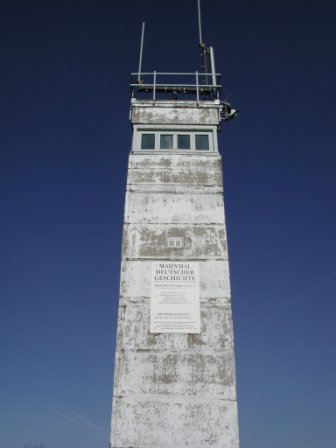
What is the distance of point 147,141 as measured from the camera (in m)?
19.9

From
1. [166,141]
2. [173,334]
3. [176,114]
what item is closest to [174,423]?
[173,334]

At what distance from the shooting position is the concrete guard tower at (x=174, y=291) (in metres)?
14.6

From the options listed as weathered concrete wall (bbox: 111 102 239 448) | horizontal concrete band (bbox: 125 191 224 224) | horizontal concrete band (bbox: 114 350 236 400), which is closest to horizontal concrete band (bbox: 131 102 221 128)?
weathered concrete wall (bbox: 111 102 239 448)

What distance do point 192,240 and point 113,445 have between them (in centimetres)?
746

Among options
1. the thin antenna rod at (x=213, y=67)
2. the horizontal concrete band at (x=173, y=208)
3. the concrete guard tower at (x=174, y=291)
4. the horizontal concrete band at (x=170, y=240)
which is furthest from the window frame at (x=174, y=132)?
the horizontal concrete band at (x=170, y=240)

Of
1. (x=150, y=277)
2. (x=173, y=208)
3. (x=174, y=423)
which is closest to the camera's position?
(x=174, y=423)

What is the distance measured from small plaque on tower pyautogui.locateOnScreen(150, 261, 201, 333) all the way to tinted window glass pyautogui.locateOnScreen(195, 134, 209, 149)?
219 inches

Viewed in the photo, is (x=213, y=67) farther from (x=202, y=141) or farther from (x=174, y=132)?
(x=202, y=141)

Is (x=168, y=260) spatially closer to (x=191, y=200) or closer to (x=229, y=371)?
(x=191, y=200)

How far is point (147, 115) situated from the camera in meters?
20.4

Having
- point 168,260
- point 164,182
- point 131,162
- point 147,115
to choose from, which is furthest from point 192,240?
point 147,115

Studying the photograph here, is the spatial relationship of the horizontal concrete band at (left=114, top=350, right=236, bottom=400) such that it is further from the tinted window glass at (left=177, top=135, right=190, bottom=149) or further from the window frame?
the window frame

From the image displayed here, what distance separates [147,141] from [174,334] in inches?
332

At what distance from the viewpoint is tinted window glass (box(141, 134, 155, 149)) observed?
19.8 meters
